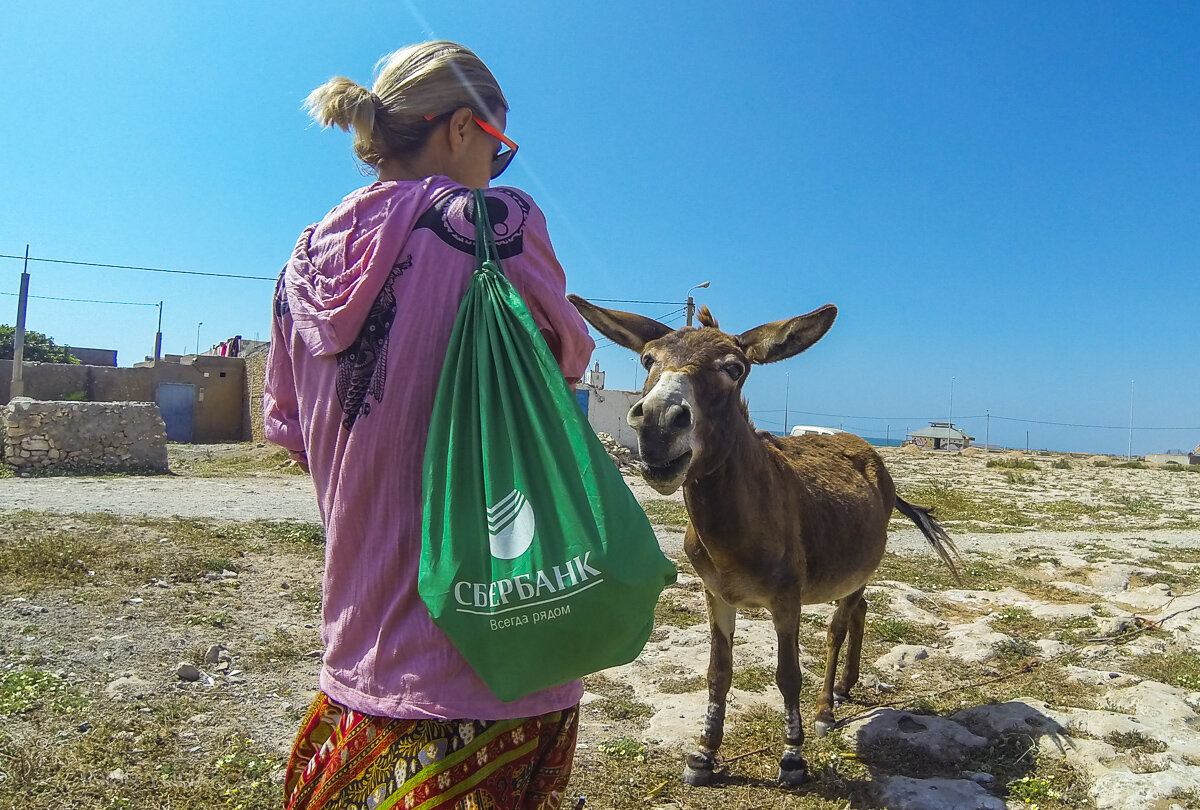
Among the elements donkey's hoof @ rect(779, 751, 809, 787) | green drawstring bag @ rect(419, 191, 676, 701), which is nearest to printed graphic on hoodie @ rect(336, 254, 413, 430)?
green drawstring bag @ rect(419, 191, 676, 701)

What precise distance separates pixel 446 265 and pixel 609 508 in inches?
21.2

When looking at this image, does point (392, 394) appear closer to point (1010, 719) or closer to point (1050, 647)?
point (1010, 719)

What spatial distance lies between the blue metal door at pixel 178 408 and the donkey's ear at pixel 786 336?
30192 millimetres

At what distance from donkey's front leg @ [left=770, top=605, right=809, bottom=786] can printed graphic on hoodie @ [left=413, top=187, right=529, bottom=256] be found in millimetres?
2942

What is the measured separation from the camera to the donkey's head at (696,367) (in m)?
2.66

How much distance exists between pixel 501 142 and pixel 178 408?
31.5 m

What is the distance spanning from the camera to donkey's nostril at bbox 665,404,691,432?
263 cm

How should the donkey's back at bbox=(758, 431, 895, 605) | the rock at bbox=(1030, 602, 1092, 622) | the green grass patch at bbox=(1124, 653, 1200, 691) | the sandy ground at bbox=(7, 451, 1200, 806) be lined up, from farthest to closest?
the rock at bbox=(1030, 602, 1092, 622) < the green grass patch at bbox=(1124, 653, 1200, 691) < the sandy ground at bbox=(7, 451, 1200, 806) < the donkey's back at bbox=(758, 431, 895, 605)

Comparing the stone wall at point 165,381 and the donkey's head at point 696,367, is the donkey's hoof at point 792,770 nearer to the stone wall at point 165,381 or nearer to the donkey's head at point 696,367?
the donkey's head at point 696,367

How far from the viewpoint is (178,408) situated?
28.5 metres

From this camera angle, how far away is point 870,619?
643cm

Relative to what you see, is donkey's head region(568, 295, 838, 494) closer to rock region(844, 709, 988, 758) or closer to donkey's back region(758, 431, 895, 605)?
donkey's back region(758, 431, 895, 605)

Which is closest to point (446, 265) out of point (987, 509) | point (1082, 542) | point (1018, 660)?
point (1018, 660)

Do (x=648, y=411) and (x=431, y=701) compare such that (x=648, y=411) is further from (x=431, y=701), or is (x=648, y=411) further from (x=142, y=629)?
(x=142, y=629)
